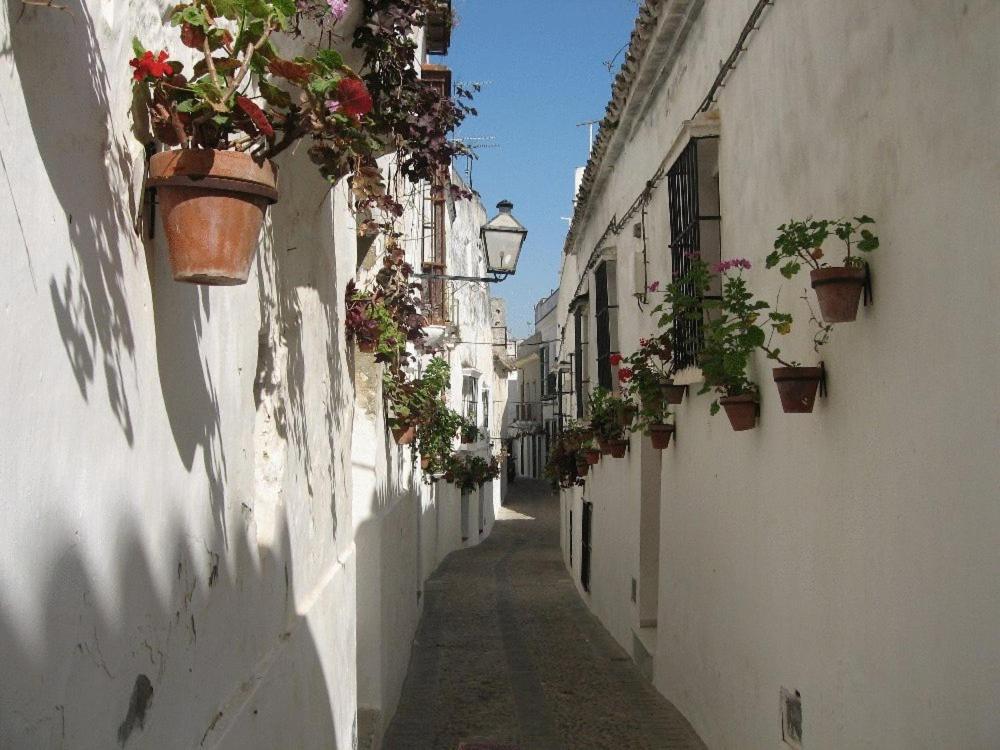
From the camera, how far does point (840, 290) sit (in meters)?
4.12

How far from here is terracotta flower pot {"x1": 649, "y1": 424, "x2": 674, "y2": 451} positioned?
8.41 m

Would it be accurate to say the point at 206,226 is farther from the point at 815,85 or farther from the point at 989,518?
the point at 815,85

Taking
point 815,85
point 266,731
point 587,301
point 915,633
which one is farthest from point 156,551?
point 587,301

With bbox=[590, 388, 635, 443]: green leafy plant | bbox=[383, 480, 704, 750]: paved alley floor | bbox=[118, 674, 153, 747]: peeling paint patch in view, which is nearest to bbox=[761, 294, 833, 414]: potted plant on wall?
bbox=[118, 674, 153, 747]: peeling paint patch

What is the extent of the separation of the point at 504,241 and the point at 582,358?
510cm

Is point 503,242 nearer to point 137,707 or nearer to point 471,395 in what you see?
point 137,707

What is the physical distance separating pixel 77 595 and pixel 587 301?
40.7 ft

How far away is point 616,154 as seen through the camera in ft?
38.5

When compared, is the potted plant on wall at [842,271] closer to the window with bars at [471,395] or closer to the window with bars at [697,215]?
the window with bars at [697,215]

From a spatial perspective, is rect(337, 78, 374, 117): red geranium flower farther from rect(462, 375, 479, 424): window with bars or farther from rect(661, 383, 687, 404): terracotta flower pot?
rect(462, 375, 479, 424): window with bars

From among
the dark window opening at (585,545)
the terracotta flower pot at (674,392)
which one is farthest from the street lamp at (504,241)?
the dark window opening at (585,545)

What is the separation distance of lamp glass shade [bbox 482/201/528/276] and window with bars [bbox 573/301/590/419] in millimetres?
4129

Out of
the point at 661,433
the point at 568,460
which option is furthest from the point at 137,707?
the point at 568,460

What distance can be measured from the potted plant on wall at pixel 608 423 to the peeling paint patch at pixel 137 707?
7.57 metres
